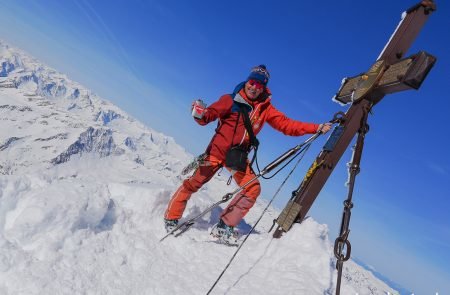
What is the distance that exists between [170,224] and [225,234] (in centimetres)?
124

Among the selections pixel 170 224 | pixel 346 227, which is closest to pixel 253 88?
pixel 170 224

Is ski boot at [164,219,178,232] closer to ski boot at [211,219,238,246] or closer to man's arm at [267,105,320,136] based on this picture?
ski boot at [211,219,238,246]

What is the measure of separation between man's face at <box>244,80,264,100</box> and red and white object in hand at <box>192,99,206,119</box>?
4.30ft

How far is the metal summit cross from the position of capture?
554 cm

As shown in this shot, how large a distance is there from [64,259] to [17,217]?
95 centimetres

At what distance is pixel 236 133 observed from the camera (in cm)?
784

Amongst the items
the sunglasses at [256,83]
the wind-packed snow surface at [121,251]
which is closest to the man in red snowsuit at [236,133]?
the sunglasses at [256,83]

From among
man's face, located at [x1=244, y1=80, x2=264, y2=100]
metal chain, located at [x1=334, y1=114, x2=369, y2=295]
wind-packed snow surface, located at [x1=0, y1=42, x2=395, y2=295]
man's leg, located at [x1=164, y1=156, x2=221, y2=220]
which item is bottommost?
wind-packed snow surface, located at [x1=0, y1=42, x2=395, y2=295]

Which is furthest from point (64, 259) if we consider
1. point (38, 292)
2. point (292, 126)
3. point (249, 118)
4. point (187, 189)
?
point (292, 126)

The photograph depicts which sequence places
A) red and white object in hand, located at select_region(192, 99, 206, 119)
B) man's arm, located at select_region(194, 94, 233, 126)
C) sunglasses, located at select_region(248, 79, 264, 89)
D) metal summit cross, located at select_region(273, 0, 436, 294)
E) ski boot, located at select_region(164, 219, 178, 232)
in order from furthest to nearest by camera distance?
sunglasses, located at select_region(248, 79, 264, 89) → ski boot, located at select_region(164, 219, 178, 232) → man's arm, located at select_region(194, 94, 233, 126) → red and white object in hand, located at select_region(192, 99, 206, 119) → metal summit cross, located at select_region(273, 0, 436, 294)

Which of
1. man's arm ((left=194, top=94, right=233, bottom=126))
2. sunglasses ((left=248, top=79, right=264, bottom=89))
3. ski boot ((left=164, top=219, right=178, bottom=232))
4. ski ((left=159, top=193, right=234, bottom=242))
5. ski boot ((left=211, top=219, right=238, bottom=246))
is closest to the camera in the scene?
ski ((left=159, top=193, right=234, bottom=242))

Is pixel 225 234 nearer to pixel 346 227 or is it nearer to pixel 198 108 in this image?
pixel 198 108

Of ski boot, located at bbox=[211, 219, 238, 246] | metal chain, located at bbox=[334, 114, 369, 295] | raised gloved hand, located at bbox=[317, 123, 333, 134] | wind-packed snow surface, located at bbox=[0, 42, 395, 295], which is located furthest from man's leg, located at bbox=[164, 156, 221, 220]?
metal chain, located at bbox=[334, 114, 369, 295]

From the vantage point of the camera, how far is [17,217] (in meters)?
5.16
